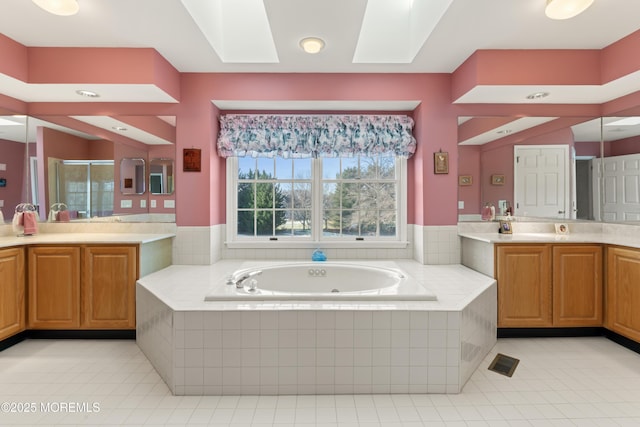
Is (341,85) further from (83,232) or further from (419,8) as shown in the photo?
(83,232)

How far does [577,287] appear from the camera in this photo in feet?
8.71

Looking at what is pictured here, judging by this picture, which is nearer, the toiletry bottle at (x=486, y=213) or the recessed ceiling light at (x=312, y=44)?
the recessed ceiling light at (x=312, y=44)

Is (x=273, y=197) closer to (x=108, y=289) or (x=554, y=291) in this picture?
(x=108, y=289)

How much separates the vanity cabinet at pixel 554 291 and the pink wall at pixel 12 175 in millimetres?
4480

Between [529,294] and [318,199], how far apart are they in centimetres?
212

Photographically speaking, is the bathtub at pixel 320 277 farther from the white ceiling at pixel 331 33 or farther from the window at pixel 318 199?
the white ceiling at pixel 331 33

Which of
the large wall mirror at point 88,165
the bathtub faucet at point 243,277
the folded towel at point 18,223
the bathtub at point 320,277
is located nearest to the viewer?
the bathtub faucet at point 243,277

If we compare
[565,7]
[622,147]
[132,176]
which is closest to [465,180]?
[622,147]

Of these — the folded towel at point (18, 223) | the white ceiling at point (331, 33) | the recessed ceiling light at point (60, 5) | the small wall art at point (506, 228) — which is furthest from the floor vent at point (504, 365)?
the folded towel at point (18, 223)

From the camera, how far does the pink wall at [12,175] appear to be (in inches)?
120

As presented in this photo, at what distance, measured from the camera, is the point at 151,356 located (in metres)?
2.30

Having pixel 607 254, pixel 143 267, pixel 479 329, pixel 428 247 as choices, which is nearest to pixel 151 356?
pixel 143 267

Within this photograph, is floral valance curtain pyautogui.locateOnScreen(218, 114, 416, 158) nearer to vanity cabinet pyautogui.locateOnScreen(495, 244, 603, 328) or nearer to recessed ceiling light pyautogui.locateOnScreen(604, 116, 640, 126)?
vanity cabinet pyautogui.locateOnScreen(495, 244, 603, 328)

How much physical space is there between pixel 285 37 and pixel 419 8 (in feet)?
3.71
